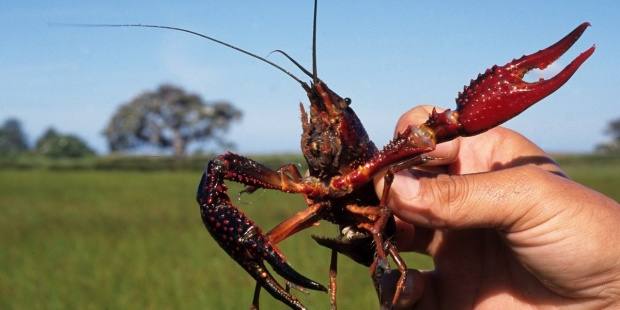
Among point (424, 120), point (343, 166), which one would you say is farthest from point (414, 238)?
point (343, 166)

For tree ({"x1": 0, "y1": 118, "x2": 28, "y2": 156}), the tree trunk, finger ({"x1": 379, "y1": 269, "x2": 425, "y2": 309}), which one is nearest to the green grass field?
finger ({"x1": 379, "y1": 269, "x2": 425, "y2": 309})

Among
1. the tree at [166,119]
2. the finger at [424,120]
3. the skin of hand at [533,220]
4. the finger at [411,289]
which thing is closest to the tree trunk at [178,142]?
the tree at [166,119]

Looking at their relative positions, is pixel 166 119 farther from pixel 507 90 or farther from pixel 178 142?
pixel 507 90

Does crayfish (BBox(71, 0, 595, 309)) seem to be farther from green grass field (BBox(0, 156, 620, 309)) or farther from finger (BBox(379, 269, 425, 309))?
finger (BBox(379, 269, 425, 309))

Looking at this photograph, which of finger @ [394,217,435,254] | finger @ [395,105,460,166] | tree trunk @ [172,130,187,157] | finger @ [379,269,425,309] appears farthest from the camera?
tree trunk @ [172,130,187,157]

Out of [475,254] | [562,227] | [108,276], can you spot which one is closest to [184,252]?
[108,276]

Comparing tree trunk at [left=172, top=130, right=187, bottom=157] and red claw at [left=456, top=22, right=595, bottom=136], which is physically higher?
red claw at [left=456, top=22, right=595, bottom=136]
